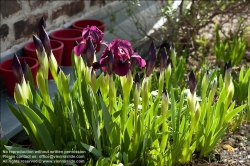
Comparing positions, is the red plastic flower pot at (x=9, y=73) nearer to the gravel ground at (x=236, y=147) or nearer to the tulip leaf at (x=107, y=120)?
the tulip leaf at (x=107, y=120)

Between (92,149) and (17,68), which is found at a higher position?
(17,68)

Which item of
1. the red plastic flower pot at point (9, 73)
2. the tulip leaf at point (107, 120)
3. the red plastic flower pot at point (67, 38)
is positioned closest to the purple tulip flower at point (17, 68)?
the tulip leaf at point (107, 120)

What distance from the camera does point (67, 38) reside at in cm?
368

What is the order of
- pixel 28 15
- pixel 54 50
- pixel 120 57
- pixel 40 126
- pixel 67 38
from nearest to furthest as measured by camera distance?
pixel 120 57, pixel 40 126, pixel 54 50, pixel 28 15, pixel 67 38

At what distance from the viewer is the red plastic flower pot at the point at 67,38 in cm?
358

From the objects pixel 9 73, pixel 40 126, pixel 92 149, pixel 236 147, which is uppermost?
pixel 9 73

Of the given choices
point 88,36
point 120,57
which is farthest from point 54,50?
point 120,57

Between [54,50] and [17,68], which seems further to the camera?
[54,50]

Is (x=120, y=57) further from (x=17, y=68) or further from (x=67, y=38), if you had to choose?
(x=67, y=38)

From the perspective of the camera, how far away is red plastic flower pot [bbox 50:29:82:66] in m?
3.58

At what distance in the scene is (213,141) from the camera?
88.4 inches

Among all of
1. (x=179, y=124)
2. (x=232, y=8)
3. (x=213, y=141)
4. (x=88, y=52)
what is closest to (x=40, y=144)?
(x=88, y=52)

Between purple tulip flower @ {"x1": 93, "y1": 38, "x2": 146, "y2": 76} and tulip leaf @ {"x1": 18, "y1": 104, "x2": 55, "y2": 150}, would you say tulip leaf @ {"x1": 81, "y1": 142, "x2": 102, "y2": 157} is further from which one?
purple tulip flower @ {"x1": 93, "y1": 38, "x2": 146, "y2": 76}

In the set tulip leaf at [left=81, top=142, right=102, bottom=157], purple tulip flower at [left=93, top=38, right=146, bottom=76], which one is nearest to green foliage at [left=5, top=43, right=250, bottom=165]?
tulip leaf at [left=81, top=142, right=102, bottom=157]
